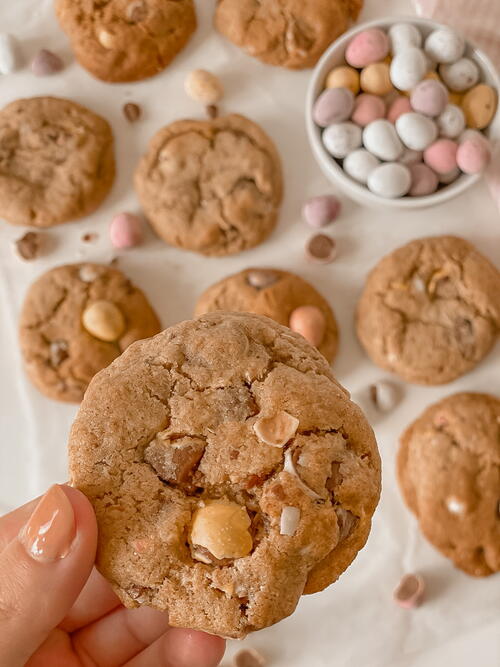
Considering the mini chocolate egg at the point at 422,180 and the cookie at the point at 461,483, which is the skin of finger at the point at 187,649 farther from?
the mini chocolate egg at the point at 422,180

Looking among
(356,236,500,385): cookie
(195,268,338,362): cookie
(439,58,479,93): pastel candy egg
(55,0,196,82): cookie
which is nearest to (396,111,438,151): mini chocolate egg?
(439,58,479,93): pastel candy egg

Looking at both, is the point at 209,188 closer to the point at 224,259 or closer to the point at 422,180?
the point at 224,259

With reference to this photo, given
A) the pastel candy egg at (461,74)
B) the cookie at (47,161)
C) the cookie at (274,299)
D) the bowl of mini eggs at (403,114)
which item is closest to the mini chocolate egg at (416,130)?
the bowl of mini eggs at (403,114)

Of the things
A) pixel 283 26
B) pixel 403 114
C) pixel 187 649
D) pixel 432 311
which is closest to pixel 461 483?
pixel 432 311

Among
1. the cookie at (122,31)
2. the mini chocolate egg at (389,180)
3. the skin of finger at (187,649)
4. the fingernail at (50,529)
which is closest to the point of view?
the fingernail at (50,529)

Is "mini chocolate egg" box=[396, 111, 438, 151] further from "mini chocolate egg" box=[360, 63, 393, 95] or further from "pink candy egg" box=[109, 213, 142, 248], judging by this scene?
"pink candy egg" box=[109, 213, 142, 248]

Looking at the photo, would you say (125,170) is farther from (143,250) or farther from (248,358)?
(248,358)
